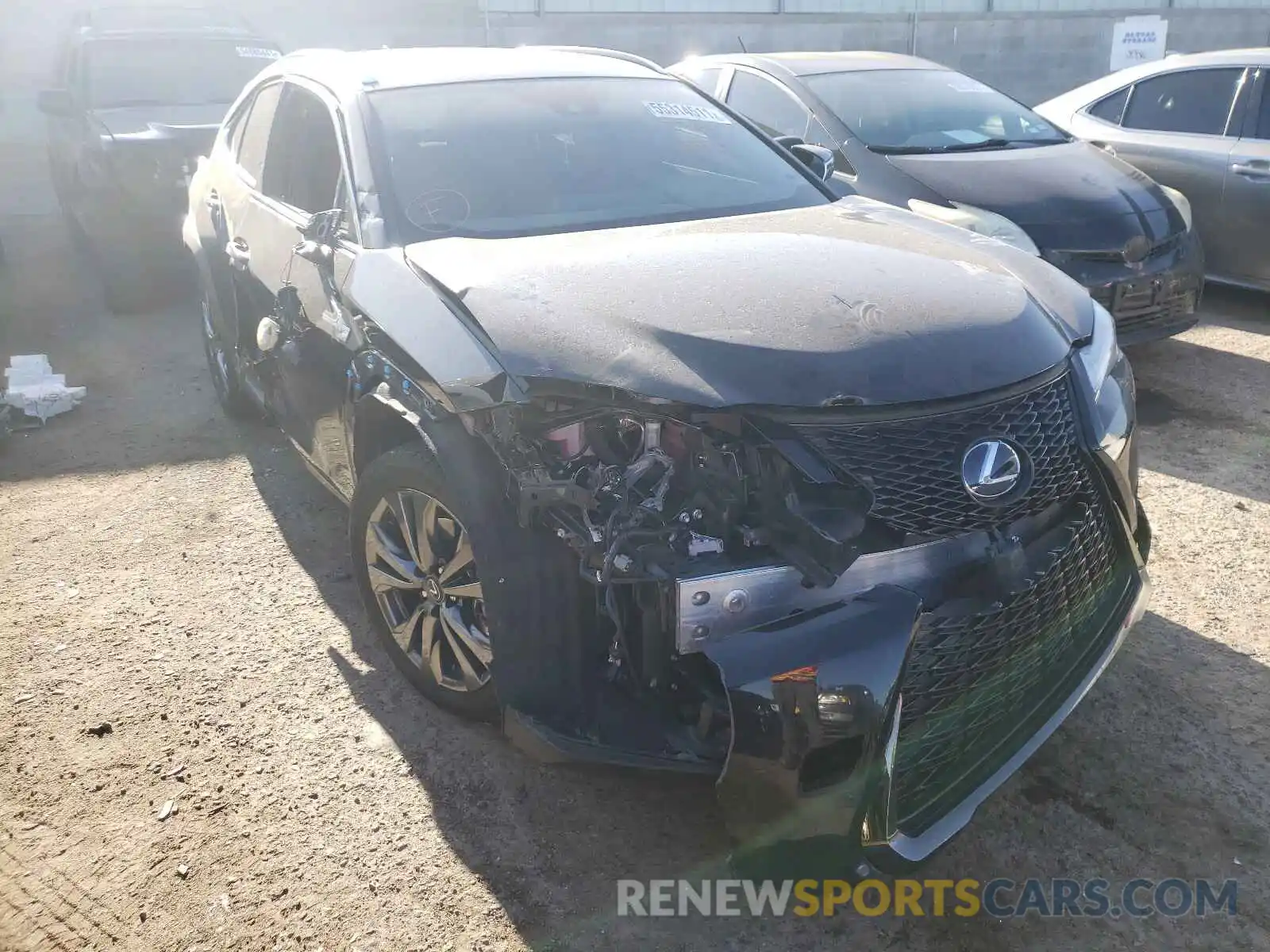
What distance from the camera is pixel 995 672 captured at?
2.30m

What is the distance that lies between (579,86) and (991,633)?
2.48m

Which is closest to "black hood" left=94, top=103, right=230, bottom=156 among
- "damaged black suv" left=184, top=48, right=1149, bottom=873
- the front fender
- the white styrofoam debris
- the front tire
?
the white styrofoam debris

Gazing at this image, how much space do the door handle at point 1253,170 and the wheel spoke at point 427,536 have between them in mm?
5831

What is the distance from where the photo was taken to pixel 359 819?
2.65 metres

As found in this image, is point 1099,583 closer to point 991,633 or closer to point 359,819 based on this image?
point 991,633

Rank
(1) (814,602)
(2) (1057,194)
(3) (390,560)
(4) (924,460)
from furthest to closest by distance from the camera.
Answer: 1. (2) (1057,194)
2. (3) (390,560)
3. (4) (924,460)
4. (1) (814,602)

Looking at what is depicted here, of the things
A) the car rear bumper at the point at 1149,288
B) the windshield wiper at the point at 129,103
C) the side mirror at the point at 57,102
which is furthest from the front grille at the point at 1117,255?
the side mirror at the point at 57,102

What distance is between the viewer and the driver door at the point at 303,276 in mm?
3166

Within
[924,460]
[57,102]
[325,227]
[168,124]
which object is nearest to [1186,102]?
[924,460]

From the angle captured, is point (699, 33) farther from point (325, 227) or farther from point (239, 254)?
point (325, 227)

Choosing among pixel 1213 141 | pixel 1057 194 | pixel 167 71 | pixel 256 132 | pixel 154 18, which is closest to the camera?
pixel 256 132

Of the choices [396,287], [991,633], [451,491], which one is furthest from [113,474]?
[991,633]

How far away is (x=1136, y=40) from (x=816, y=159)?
10948 mm

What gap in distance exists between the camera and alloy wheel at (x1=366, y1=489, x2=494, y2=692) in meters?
2.71
